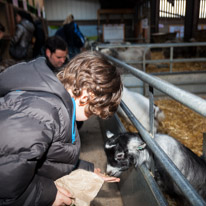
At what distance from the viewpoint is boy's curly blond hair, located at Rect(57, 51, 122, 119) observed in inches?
45.3

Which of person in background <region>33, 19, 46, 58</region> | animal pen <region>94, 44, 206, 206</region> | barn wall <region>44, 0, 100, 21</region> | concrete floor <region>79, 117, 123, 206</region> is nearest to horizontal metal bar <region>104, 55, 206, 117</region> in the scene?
animal pen <region>94, 44, 206, 206</region>

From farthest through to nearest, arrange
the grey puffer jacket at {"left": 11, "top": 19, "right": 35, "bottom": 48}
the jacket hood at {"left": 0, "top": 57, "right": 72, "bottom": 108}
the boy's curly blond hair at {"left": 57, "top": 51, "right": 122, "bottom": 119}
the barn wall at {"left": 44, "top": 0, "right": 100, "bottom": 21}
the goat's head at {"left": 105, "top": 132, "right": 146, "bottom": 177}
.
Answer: the barn wall at {"left": 44, "top": 0, "right": 100, "bottom": 21}
the grey puffer jacket at {"left": 11, "top": 19, "right": 35, "bottom": 48}
the goat's head at {"left": 105, "top": 132, "right": 146, "bottom": 177}
the boy's curly blond hair at {"left": 57, "top": 51, "right": 122, "bottom": 119}
the jacket hood at {"left": 0, "top": 57, "right": 72, "bottom": 108}

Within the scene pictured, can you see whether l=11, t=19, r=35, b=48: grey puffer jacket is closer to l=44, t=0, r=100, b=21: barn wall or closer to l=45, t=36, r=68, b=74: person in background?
l=45, t=36, r=68, b=74: person in background

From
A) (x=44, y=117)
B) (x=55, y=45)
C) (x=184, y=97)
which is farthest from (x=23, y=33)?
(x=184, y=97)

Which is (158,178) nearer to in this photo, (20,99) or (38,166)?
(38,166)

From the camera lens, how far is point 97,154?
2914 millimetres

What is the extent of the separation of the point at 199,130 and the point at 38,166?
110 inches

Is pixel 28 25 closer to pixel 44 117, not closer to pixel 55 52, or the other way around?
pixel 55 52

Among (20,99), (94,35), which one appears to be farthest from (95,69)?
(94,35)

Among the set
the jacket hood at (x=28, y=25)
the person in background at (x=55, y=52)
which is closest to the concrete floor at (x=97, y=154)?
the person in background at (x=55, y=52)

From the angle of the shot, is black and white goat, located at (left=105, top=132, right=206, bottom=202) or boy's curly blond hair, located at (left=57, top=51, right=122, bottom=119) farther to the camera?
A: black and white goat, located at (left=105, top=132, right=206, bottom=202)

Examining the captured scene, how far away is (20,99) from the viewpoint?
0.96 metres

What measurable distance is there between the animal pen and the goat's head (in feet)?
0.29

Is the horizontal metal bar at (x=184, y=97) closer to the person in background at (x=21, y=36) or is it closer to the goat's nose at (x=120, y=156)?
the goat's nose at (x=120, y=156)
